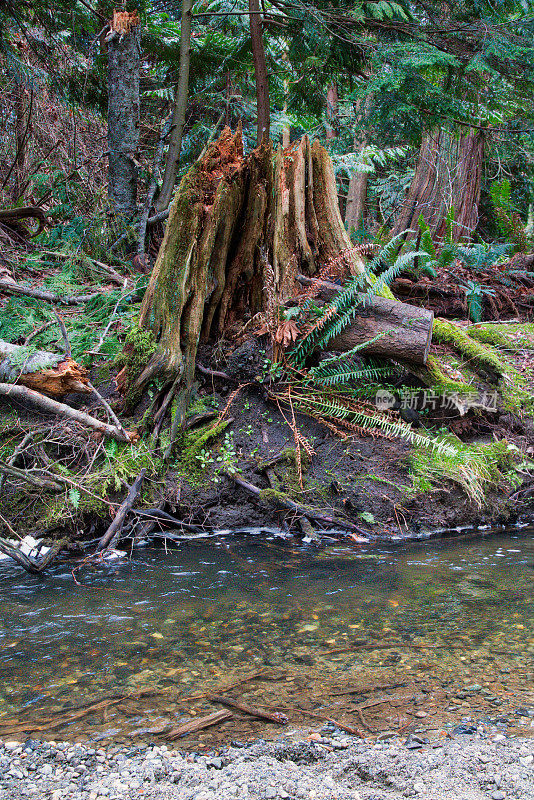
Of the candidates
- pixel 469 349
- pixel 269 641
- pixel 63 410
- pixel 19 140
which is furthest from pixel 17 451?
pixel 19 140

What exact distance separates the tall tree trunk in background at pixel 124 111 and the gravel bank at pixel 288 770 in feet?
23.8

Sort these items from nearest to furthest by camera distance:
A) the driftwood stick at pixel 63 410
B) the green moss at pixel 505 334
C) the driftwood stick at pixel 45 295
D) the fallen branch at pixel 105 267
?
the driftwood stick at pixel 63 410, the driftwood stick at pixel 45 295, the green moss at pixel 505 334, the fallen branch at pixel 105 267

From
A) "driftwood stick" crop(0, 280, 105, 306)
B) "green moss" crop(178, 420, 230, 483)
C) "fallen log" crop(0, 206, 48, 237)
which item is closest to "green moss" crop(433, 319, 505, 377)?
"green moss" crop(178, 420, 230, 483)

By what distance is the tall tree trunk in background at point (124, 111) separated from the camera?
7.64m

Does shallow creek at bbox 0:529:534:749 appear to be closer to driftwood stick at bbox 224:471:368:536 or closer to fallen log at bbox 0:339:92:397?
driftwood stick at bbox 224:471:368:536

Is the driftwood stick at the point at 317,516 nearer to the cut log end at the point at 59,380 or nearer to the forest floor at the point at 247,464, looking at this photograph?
the forest floor at the point at 247,464

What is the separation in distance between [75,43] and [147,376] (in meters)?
6.14

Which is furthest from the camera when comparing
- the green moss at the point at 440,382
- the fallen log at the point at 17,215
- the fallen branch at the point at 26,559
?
the fallen log at the point at 17,215

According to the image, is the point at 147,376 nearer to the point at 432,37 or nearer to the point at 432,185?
the point at 432,37

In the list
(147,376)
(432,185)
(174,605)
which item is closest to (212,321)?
(147,376)

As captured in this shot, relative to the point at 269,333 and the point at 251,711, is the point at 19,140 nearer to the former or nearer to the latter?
the point at 269,333

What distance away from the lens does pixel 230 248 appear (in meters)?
5.59

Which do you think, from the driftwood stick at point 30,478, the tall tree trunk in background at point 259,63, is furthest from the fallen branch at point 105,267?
the driftwood stick at point 30,478

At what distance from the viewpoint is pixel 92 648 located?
2852mm
